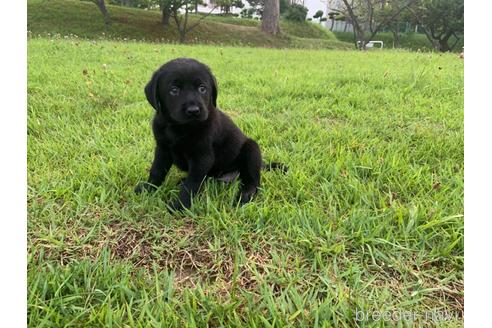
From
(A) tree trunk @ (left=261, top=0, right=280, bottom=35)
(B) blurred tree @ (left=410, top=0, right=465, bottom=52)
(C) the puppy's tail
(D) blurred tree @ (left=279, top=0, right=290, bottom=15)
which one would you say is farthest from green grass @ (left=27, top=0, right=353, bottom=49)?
(C) the puppy's tail

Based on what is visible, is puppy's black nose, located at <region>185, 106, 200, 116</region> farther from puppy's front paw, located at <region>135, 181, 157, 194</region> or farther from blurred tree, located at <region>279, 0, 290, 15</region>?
blurred tree, located at <region>279, 0, 290, 15</region>

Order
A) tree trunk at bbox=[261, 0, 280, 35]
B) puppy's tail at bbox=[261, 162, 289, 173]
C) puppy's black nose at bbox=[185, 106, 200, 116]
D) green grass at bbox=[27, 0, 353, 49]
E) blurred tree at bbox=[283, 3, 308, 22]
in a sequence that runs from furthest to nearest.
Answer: blurred tree at bbox=[283, 3, 308, 22], tree trunk at bbox=[261, 0, 280, 35], green grass at bbox=[27, 0, 353, 49], puppy's tail at bbox=[261, 162, 289, 173], puppy's black nose at bbox=[185, 106, 200, 116]

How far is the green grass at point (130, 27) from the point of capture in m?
20.4

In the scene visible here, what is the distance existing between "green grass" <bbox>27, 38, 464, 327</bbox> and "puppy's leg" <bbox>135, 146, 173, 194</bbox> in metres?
0.09

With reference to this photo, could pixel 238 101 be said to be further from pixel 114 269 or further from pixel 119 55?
pixel 119 55

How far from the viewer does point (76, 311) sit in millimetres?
1632

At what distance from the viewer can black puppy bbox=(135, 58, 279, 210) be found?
2.34 meters

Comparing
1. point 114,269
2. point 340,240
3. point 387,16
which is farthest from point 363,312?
point 387,16

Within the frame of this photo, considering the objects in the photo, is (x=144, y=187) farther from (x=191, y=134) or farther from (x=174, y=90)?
(x=174, y=90)

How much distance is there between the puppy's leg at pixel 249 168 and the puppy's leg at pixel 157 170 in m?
0.50

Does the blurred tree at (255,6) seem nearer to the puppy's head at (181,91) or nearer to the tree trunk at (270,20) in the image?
the tree trunk at (270,20)

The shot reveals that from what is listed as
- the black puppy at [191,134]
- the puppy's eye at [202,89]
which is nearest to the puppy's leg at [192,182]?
the black puppy at [191,134]

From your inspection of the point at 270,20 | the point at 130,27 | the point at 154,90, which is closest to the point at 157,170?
the point at 154,90

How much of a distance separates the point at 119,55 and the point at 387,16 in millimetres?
25951
